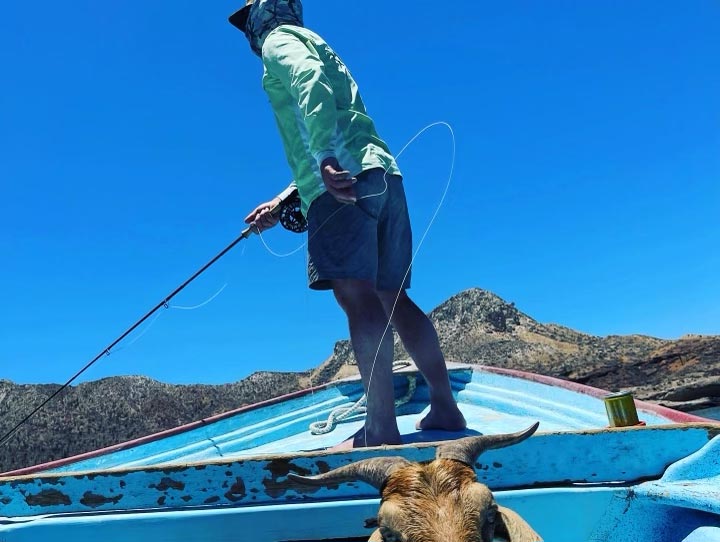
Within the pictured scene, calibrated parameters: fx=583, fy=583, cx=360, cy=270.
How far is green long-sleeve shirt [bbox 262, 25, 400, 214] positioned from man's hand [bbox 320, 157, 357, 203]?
0.15 ft

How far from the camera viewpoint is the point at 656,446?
6.36 ft

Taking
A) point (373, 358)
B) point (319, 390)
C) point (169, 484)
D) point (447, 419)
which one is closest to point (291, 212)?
point (373, 358)

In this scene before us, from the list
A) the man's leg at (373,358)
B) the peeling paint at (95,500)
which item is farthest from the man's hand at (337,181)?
the peeling paint at (95,500)

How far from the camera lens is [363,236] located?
2.60m

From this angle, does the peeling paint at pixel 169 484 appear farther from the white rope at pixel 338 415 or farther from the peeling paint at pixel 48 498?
the white rope at pixel 338 415

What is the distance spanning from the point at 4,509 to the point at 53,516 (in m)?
0.19

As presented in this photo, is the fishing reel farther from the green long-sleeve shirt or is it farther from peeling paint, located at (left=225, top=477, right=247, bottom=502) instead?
peeling paint, located at (left=225, top=477, right=247, bottom=502)

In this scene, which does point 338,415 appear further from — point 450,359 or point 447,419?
point 450,359

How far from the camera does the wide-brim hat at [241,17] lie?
125 inches

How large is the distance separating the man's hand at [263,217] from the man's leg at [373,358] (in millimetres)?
1001

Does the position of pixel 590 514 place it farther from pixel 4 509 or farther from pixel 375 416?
pixel 4 509

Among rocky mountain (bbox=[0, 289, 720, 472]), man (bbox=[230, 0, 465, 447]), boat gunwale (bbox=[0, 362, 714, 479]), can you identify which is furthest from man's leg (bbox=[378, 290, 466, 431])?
rocky mountain (bbox=[0, 289, 720, 472])

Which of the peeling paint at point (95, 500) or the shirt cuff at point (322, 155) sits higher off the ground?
the shirt cuff at point (322, 155)

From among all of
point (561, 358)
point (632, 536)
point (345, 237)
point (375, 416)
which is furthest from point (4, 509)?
point (561, 358)
